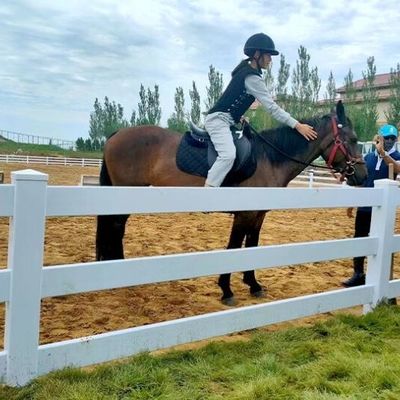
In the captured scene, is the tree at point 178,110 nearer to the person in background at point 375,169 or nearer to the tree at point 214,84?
the tree at point 214,84

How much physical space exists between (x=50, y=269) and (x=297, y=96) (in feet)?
130

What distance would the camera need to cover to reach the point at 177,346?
302 cm

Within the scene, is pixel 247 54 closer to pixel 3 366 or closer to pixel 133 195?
pixel 133 195

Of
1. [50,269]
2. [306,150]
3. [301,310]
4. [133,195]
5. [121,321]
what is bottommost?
[121,321]

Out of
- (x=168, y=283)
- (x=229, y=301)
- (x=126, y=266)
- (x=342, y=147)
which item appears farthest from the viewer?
(x=168, y=283)

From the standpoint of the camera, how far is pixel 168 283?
4.84m

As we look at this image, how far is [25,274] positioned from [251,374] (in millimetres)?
1398

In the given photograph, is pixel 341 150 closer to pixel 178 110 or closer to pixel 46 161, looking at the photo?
pixel 46 161

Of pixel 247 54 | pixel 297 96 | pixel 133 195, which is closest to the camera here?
pixel 133 195

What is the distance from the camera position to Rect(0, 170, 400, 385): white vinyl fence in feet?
7.24

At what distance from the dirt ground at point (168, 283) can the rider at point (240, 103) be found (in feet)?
4.03

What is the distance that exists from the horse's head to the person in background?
26 cm

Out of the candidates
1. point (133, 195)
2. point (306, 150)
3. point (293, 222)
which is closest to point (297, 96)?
point (293, 222)

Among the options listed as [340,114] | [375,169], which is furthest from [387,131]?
[340,114]
